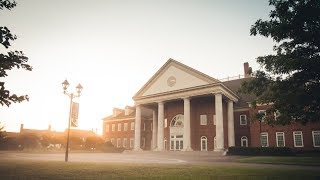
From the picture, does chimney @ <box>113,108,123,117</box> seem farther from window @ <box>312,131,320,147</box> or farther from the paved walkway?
window @ <box>312,131,320,147</box>

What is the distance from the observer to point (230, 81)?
51.5 m

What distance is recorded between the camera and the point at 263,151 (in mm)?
33688

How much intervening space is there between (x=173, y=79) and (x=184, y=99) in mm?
4299

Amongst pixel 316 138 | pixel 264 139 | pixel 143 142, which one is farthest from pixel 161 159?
pixel 143 142

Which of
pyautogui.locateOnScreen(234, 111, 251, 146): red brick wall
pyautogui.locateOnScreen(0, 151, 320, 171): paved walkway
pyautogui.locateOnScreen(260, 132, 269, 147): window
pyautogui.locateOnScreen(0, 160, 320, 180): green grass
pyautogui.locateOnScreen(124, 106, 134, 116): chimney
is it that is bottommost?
pyautogui.locateOnScreen(0, 151, 320, 171): paved walkway

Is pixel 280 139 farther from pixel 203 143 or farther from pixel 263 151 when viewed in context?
pixel 203 143

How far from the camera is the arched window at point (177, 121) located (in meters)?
46.8

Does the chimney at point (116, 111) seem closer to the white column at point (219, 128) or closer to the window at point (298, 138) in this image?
the white column at point (219, 128)

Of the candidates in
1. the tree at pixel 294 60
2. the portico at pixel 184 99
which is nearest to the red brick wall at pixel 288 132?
the portico at pixel 184 99

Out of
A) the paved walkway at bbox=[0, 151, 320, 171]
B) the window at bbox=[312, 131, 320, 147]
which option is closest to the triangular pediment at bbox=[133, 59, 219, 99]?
the paved walkway at bbox=[0, 151, 320, 171]

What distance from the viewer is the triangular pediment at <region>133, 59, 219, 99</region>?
4183 centimetres

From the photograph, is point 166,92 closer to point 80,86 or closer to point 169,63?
point 169,63

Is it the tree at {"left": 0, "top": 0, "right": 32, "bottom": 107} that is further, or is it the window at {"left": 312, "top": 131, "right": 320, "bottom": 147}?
the window at {"left": 312, "top": 131, "right": 320, "bottom": 147}

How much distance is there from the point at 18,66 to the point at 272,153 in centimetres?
3239
